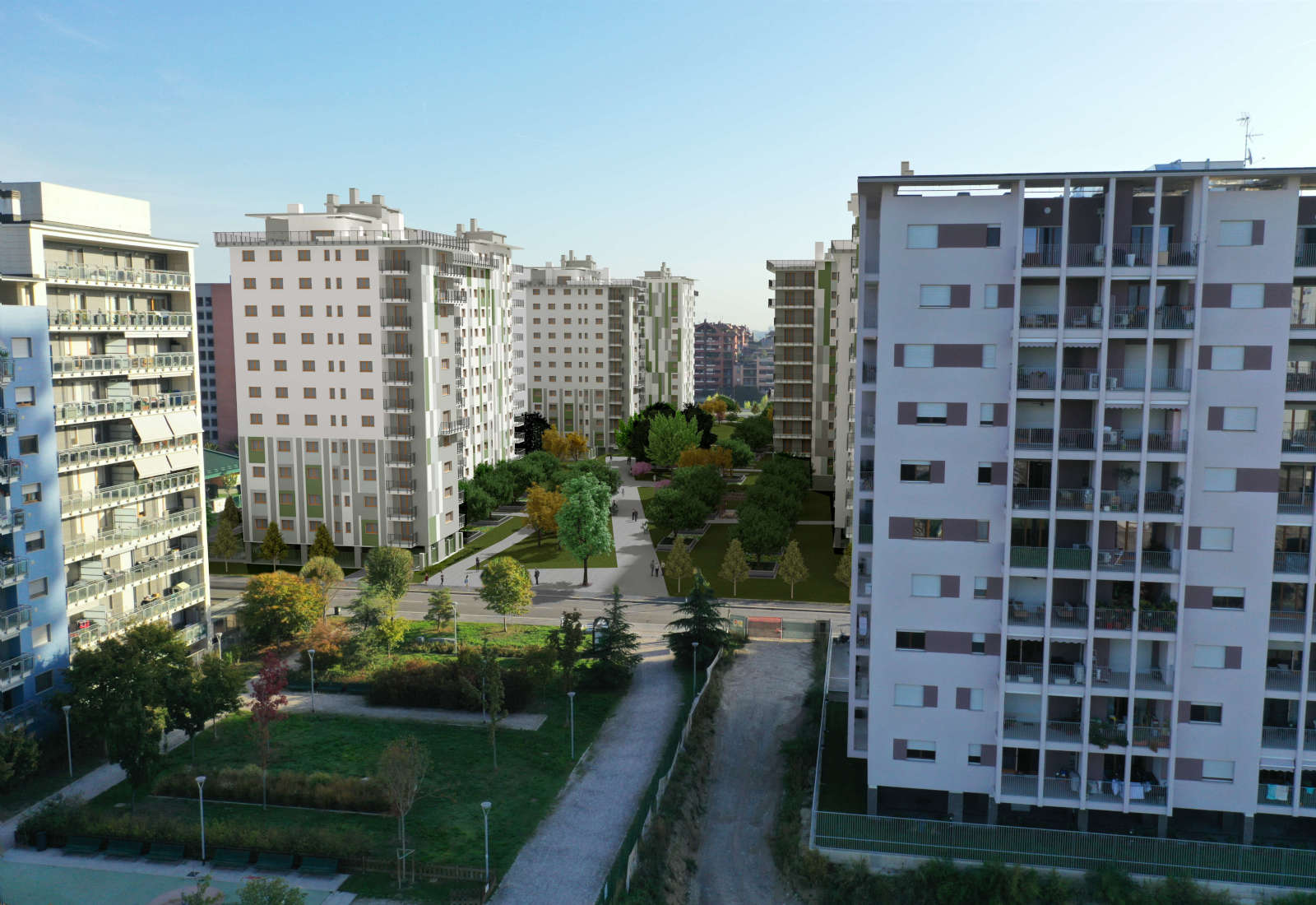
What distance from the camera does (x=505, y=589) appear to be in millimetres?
56500

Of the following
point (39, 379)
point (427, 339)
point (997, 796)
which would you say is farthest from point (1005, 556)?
point (427, 339)

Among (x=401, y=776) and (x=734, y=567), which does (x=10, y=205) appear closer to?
(x=401, y=776)

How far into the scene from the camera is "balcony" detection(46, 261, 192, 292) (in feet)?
137

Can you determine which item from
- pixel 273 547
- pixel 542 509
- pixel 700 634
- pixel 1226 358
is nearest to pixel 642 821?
pixel 700 634

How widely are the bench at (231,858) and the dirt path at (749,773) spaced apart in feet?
48.7

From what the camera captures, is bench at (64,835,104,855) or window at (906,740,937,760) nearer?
bench at (64,835,104,855)

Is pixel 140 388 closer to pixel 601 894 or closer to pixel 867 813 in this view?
pixel 601 894

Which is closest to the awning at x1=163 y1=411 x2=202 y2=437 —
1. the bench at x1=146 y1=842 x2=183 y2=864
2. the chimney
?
the chimney

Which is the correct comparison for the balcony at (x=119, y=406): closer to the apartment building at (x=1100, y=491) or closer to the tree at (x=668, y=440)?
the apartment building at (x=1100, y=491)

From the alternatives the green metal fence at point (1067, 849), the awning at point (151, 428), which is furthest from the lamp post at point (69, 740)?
the green metal fence at point (1067, 849)

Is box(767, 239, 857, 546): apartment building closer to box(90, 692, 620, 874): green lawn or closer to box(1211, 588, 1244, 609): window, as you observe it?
box(90, 692, 620, 874): green lawn

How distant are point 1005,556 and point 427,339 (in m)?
46.5

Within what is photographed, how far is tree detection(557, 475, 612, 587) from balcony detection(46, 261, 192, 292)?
94.4 feet

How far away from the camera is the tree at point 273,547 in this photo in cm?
6869
